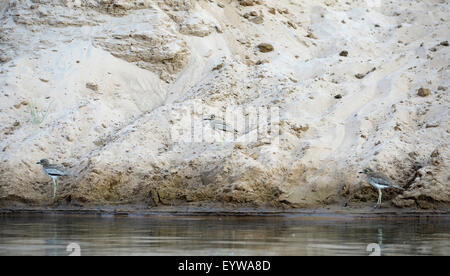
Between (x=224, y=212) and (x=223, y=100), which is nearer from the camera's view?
(x=224, y=212)

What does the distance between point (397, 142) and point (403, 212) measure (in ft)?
7.30

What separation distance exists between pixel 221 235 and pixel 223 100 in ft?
23.8

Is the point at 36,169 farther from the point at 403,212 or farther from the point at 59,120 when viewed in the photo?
the point at 403,212

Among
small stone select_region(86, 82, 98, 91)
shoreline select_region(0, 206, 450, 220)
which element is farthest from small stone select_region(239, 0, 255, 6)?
shoreline select_region(0, 206, 450, 220)

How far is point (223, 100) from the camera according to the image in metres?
18.8

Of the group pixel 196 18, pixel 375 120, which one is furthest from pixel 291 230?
pixel 196 18

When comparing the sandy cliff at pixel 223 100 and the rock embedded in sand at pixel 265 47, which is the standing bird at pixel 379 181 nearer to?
the sandy cliff at pixel 223 100

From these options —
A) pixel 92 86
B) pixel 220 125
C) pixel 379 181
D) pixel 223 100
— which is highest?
pixel 92 86

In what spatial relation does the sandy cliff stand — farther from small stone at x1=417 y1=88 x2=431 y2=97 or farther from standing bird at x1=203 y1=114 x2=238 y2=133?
standing bird at x1=203 y1=114 x2=238 y2=133

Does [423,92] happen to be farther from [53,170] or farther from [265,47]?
[53,170]

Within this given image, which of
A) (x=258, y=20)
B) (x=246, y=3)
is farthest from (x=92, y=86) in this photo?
(x=246, y=3)

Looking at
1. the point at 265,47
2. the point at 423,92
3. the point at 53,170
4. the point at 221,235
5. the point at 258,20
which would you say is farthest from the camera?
the point at 258,20

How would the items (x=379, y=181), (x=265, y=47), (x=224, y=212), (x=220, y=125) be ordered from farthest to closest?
(x=265, y=47) < (x=220, y=125) < (x=379, y=181) < (x=224, y=212)

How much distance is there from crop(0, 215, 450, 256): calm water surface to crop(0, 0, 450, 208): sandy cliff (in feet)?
4.65
